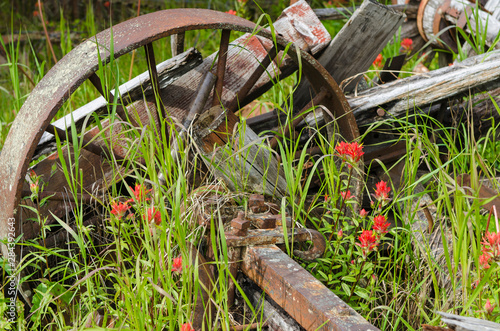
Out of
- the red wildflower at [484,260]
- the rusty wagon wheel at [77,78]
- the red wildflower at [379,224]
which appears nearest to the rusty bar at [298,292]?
the red wildflower at [379,224]

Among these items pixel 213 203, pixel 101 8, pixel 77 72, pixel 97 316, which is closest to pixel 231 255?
pixel 213 203

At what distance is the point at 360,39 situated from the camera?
2936 millimetres

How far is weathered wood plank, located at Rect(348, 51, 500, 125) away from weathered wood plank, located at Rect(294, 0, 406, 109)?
0.71 feet

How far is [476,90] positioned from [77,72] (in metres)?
2.26

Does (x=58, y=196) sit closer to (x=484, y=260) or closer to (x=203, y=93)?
(x=203, y=93)

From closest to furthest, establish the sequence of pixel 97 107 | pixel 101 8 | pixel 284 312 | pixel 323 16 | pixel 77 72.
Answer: pixel 284 312, pixel 77 72, pixel 97 107, pixel 323 16, pixel 101 8

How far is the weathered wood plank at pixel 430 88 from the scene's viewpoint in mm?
2748

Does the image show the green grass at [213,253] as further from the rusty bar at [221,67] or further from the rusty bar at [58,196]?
the rusty bar at [221,67]

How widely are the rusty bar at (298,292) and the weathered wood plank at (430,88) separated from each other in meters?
A: 1.28

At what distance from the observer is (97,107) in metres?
2.61

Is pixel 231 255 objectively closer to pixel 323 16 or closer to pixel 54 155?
pixel 54 155

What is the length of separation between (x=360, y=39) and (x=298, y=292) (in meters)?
1.84

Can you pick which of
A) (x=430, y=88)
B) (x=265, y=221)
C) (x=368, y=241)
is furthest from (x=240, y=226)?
(x=430, y=88)

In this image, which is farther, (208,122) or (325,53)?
(325,53)
